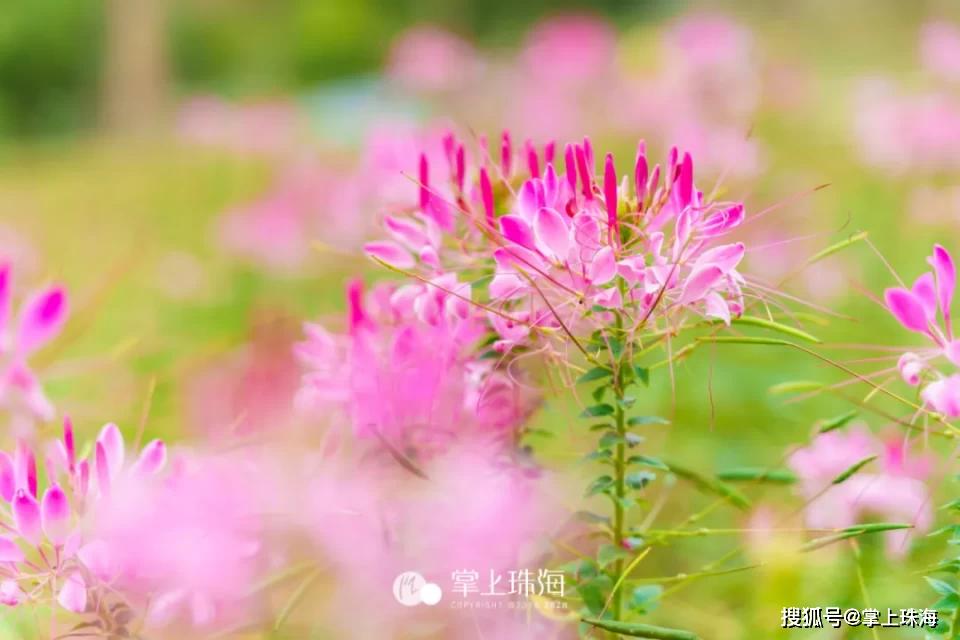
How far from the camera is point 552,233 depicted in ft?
1.24

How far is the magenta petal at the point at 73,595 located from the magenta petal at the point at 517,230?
0.22 m

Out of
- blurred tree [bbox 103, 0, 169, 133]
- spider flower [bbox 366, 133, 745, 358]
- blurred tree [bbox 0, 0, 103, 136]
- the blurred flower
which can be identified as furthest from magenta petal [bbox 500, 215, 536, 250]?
blurred tree [bbox 0, 0, 103, 136]

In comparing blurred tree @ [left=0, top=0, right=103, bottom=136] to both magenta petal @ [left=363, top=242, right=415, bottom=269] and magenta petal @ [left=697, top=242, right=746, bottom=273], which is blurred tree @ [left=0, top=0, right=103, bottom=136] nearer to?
magenta petal @ [left=363, top=242, right=415, bottom=269]

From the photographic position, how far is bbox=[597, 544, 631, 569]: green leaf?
1.34 feet

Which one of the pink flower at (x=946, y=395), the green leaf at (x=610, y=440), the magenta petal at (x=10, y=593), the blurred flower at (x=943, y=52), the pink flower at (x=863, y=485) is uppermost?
the blurred flower at (x=943, y=52)

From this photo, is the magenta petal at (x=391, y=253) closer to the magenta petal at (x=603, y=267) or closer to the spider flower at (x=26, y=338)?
the magenta petal at (x=603, y=267)

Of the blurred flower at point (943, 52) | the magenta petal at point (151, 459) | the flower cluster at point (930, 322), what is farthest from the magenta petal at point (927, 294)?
the blurred flower at point (943, 52)

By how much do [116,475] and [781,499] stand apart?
527 mm

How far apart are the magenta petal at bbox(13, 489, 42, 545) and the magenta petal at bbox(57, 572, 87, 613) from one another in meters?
0.02

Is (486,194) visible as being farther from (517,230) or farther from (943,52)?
(943,52)

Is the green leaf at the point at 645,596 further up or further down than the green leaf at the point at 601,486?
further down

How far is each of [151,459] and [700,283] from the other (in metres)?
0.24

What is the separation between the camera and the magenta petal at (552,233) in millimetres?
373

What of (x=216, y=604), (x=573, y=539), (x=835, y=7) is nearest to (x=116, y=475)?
(x=216, y=604)
